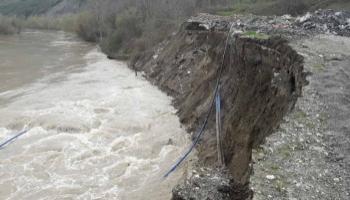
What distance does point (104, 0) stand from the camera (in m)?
67.1

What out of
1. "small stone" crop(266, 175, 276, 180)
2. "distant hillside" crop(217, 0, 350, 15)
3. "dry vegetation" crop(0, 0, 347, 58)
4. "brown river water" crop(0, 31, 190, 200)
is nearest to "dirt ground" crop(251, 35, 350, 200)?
"small stone" crop(266, 175, 276, 180)

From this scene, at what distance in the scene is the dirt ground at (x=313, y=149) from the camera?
7461 millimetres

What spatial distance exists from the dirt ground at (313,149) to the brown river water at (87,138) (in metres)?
5.34

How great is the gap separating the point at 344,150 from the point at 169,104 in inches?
640

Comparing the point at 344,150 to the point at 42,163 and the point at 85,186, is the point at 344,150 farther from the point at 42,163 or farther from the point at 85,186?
the point at 42,163

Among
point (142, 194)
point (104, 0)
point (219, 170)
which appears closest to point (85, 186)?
point (142, 194)

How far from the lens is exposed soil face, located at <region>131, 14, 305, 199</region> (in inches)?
486

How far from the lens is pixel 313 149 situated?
8734 millimetres

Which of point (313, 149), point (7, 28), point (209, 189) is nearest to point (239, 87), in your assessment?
point (209, 189)

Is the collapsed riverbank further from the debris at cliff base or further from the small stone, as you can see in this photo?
the small stone

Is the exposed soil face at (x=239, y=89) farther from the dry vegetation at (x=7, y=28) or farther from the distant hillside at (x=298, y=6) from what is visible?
the dry vegetation at (x=7, y=28)

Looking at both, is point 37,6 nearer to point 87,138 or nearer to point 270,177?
point 87,138

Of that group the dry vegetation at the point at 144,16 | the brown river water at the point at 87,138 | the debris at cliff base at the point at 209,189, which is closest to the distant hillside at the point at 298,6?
the dry vegetation at the point at 144,16

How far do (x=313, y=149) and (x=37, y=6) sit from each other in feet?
540
